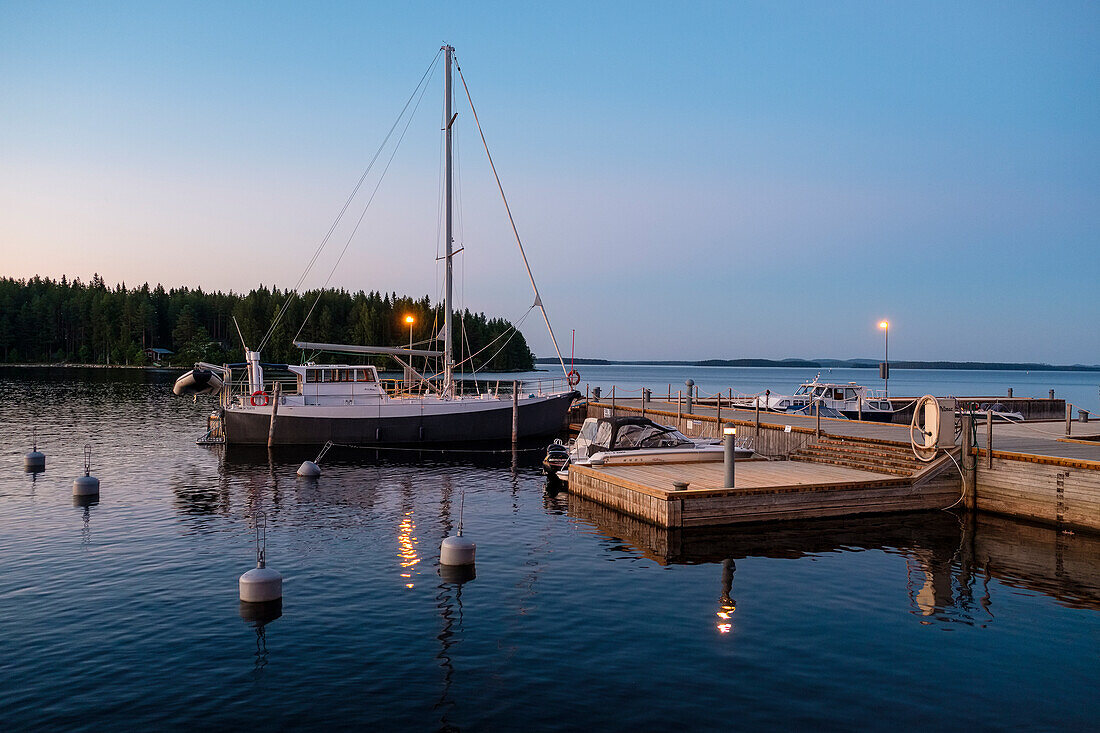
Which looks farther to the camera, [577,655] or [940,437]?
[940,437]

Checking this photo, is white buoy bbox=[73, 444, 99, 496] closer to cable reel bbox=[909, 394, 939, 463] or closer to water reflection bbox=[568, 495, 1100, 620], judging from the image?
water reflection bbox=[568, 495, 1100, 620]

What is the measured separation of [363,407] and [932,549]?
26397 millimetres

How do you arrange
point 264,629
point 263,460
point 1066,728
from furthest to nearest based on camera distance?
point 263,460 < point 264,629 < point 1066,728

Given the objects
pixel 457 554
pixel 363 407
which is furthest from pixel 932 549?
pixel 363 407

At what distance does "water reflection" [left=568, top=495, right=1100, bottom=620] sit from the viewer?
514 inches

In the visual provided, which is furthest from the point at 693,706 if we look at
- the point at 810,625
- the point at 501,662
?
the point at 810,625

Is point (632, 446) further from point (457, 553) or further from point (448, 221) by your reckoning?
point (448, 221)

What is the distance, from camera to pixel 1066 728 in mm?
8188

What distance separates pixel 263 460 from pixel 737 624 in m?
25.8

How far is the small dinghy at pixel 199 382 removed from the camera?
112 feet

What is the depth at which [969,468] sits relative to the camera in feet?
65.4

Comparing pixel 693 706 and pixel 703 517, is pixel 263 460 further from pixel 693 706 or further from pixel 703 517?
pixel 693 706

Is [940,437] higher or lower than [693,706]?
higher

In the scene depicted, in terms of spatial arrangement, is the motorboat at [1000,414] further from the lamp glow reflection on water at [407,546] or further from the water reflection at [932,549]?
the lamp glow reflection on water at [407,546]
